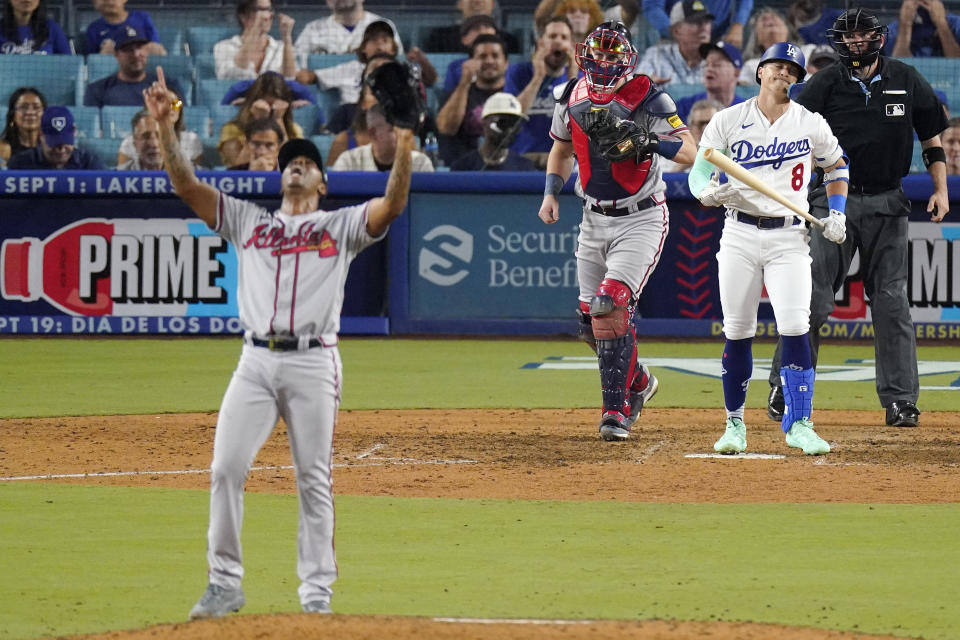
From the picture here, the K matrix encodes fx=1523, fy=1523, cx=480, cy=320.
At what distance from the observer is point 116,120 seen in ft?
52.1

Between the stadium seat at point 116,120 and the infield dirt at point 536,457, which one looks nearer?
the infield dirt at point 536,457

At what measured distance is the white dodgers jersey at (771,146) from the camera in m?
7.70

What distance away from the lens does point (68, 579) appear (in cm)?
501

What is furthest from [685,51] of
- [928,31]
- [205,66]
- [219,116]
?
[205,66]

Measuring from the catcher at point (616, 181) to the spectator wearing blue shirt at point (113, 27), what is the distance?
9.48 meters

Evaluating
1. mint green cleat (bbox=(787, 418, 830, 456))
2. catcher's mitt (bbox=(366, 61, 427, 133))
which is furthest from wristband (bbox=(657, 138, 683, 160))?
catcher's mitt (bbox=(366, 61, 427, 133))

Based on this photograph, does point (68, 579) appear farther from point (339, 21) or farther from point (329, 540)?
point (339, 21)

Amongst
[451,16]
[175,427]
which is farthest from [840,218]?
[451,16]

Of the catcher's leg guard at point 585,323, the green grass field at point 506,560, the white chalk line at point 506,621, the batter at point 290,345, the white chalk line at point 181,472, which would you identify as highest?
the batter at point 290,345

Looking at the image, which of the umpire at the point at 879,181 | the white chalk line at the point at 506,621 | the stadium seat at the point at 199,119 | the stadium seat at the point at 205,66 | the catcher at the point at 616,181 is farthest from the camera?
the stadium seat at the point at 205,66

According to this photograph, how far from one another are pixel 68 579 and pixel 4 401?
5.74m

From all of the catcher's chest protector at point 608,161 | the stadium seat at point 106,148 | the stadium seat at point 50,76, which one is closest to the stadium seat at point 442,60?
the stadium seat at point 106,148

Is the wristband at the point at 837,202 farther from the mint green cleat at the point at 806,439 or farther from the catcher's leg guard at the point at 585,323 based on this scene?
the catcher's leg guard at the point at 585,323

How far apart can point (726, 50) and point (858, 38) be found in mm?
7051
